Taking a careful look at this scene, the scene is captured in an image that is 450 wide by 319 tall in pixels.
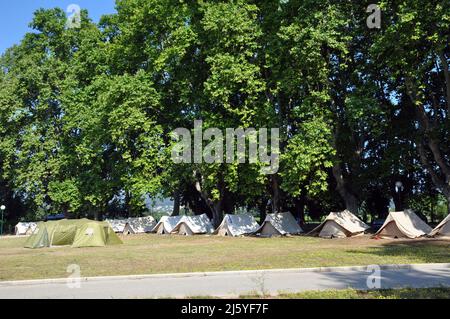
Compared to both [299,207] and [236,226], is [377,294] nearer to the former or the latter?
[236,226]

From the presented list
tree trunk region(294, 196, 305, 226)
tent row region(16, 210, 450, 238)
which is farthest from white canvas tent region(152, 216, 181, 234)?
tree trunk region(294, 196, 305, 226)

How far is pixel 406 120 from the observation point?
1224 inches

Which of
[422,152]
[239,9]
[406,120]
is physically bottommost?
[422,152]

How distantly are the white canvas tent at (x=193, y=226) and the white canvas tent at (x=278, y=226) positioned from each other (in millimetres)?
4968

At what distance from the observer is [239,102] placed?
34.1m

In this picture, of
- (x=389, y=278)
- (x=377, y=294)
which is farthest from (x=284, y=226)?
(x=377, y=294)

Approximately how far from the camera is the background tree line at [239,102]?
92.9 ft

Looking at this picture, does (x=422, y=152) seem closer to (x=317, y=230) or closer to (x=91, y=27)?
(x=317, y=230)

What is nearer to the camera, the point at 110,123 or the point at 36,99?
the point at 110,123

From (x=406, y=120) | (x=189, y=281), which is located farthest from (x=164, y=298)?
(x=406, y=120)

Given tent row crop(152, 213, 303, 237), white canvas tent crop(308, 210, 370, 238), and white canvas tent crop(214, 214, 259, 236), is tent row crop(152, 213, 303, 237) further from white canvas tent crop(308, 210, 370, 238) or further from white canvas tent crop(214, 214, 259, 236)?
white canvas tent crop(308, 210, 370, 238)
